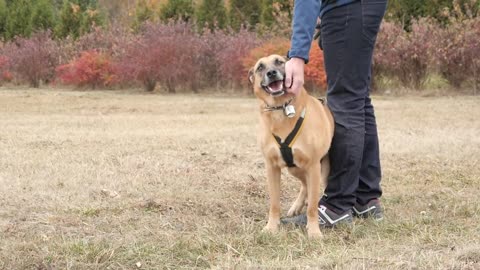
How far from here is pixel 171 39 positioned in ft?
60.4

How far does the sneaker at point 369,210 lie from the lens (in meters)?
3.66

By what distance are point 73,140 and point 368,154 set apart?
4279 mm

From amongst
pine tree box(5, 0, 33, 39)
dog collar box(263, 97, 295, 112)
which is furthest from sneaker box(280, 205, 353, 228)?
pine tree box(5, 0, 33, 39)

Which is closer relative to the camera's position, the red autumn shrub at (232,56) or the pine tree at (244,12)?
the red autumn shrub at (232,56)

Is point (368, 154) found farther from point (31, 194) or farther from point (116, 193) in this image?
point (31, 194)

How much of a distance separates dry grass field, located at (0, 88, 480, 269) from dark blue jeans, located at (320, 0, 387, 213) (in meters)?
0.27

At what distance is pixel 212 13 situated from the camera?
2369cm

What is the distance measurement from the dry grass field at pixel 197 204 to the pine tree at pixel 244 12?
16077mm

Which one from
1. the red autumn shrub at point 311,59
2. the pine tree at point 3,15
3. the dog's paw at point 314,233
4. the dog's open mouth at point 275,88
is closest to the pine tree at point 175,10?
the red autumn shrub at point 311,59

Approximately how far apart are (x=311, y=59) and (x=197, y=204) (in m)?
12.2

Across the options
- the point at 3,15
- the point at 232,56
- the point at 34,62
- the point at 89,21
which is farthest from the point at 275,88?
the point at 3,15

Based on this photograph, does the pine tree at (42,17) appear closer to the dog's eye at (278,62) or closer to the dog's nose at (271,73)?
the dog's eye at (278,62)

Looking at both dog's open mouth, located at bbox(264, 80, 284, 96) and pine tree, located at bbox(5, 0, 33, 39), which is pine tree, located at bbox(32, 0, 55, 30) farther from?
dog's open mouth, located at bbox(264, 80, 284, 96)

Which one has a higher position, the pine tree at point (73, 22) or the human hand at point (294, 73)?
the pine tree at point (73, 22)
